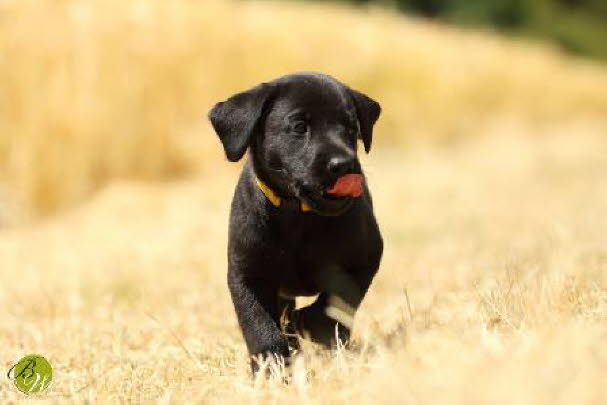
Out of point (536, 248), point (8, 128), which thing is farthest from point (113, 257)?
point (536, 248)

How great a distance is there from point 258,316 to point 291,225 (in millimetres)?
328

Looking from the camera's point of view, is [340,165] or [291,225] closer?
[340,165]

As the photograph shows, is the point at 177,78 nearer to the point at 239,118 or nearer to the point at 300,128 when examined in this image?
the point at 239,118

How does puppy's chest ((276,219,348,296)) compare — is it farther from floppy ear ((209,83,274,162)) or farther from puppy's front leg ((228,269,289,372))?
floppy ear ((209,83,274,162))

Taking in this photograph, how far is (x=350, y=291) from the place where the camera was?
340 cm

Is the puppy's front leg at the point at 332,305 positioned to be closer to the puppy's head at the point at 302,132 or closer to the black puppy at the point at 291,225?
the black puppy at the point at 291,225

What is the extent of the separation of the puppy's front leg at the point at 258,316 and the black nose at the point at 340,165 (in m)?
0.55

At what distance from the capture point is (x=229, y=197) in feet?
31.3

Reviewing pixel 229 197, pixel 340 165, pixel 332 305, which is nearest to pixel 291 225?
pixel 332 305

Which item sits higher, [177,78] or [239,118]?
[239,118]

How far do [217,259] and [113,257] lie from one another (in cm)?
76

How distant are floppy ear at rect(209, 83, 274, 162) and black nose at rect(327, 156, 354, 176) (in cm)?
44

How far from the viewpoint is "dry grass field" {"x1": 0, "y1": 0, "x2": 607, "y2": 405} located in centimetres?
280

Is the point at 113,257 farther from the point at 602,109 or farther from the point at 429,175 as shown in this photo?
the point at 602,109
